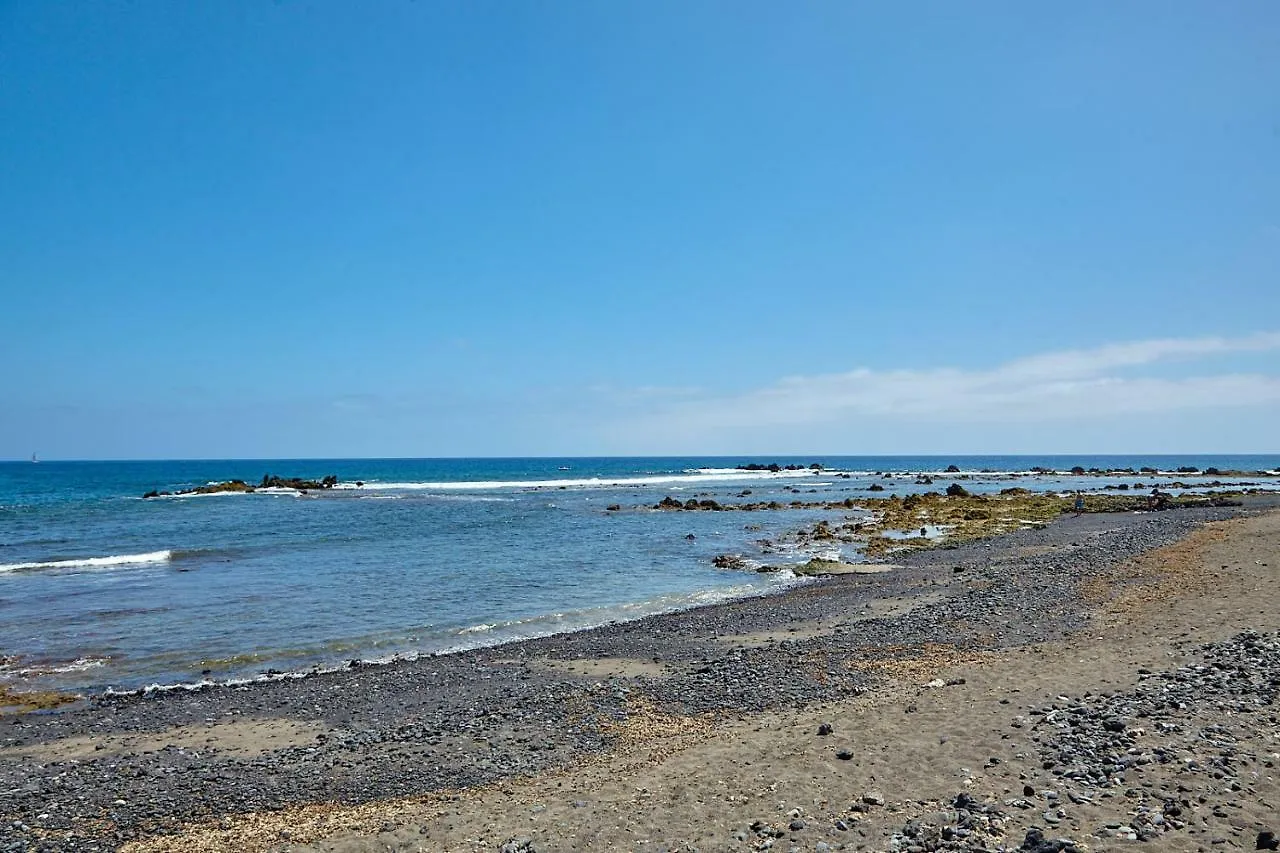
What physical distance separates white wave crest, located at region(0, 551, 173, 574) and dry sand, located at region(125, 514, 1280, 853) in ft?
98.2

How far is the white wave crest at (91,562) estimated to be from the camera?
3169cm

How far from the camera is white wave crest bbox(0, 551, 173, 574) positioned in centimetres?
3169

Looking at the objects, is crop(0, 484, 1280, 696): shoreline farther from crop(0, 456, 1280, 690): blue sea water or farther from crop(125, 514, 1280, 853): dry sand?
crop(125, 514, 1280, 853): dry sand

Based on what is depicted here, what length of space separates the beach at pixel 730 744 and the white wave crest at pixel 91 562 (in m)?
22.7

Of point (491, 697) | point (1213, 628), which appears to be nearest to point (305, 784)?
point (491, 697)

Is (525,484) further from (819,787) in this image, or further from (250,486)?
(819,787)

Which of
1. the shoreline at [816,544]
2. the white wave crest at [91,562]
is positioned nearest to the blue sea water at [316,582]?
the white wave crest at [91,562]

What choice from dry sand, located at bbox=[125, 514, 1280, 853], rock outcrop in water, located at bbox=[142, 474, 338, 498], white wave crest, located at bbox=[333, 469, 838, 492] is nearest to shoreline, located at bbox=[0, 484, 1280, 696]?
dry sand, located at bbox=[125, 514, 1280, 853]

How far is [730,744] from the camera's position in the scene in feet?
32.0

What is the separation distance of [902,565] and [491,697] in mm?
19735

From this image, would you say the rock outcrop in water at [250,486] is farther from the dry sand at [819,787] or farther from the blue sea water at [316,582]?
the dry sand at [819,787]

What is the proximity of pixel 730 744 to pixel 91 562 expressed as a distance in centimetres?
3407

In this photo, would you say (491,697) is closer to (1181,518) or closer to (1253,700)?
(1253,700)

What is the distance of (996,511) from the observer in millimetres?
48875
